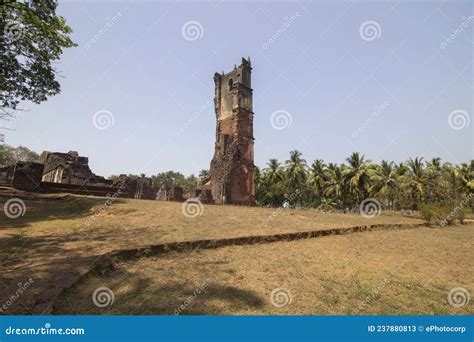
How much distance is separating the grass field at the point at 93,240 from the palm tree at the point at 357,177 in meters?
28.5

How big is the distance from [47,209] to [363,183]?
127 feet

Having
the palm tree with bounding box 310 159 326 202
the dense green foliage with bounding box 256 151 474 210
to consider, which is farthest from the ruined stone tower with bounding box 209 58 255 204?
the palm tree with bounding box 310 159 326 202

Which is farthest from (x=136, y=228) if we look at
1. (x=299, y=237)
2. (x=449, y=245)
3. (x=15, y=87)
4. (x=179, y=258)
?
(x=449, y=245)

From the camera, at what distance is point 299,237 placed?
1028 cm

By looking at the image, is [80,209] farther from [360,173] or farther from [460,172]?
[460,172]

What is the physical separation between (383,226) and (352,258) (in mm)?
7736

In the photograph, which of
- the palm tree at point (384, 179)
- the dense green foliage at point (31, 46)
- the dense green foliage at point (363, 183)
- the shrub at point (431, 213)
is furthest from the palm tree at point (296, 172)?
the dense green foliage at point (31, 46)

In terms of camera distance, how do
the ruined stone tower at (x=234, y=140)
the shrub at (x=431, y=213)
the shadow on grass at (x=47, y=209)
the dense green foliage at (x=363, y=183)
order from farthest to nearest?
the dense green foliage at (x=363, y=183)
the ruined stone tower at (x=234, y=140)
the shrub at (x=431, y=213)
the shadow on grass at (x=47, y=209)

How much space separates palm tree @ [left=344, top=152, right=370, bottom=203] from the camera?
40656 millimetres

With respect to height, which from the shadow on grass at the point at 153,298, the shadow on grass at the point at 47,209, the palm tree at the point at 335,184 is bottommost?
the shadow on grass at the point at 153,298

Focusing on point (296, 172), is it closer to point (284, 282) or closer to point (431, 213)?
point (431, 213)

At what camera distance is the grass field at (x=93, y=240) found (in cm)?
490

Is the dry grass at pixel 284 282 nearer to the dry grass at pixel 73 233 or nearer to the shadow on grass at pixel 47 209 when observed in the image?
the dry grass at pixel 73 233

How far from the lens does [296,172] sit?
4722 centimetres
